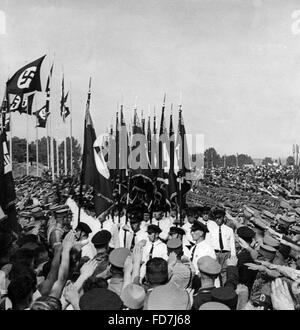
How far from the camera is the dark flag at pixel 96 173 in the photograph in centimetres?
724

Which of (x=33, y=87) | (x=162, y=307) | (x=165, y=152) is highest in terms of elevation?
(x=33, y=87)

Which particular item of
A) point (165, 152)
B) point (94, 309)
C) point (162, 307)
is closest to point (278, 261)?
point (162, 307)

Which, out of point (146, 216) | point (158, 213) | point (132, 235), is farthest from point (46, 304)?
point (158, 213)

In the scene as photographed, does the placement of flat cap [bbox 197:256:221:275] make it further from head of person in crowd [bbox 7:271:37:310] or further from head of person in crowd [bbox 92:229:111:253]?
head of person in crowd [bbox 7:271:37:310]

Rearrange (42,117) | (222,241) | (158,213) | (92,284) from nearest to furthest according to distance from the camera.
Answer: (92,284) < (222,241) < (158,213) < (42,117)

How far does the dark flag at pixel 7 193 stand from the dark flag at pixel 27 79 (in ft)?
17.0

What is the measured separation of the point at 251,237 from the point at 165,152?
5.51 m

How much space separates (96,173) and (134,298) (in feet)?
14.0

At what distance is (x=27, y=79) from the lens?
→ 1130 cm

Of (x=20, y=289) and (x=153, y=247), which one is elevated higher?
(x=20, y=289)

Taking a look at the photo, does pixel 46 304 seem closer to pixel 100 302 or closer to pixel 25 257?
pixel 100 302

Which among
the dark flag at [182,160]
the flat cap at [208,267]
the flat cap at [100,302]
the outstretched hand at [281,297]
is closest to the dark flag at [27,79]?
the dark flag at [182,160]

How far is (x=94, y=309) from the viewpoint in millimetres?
2955
